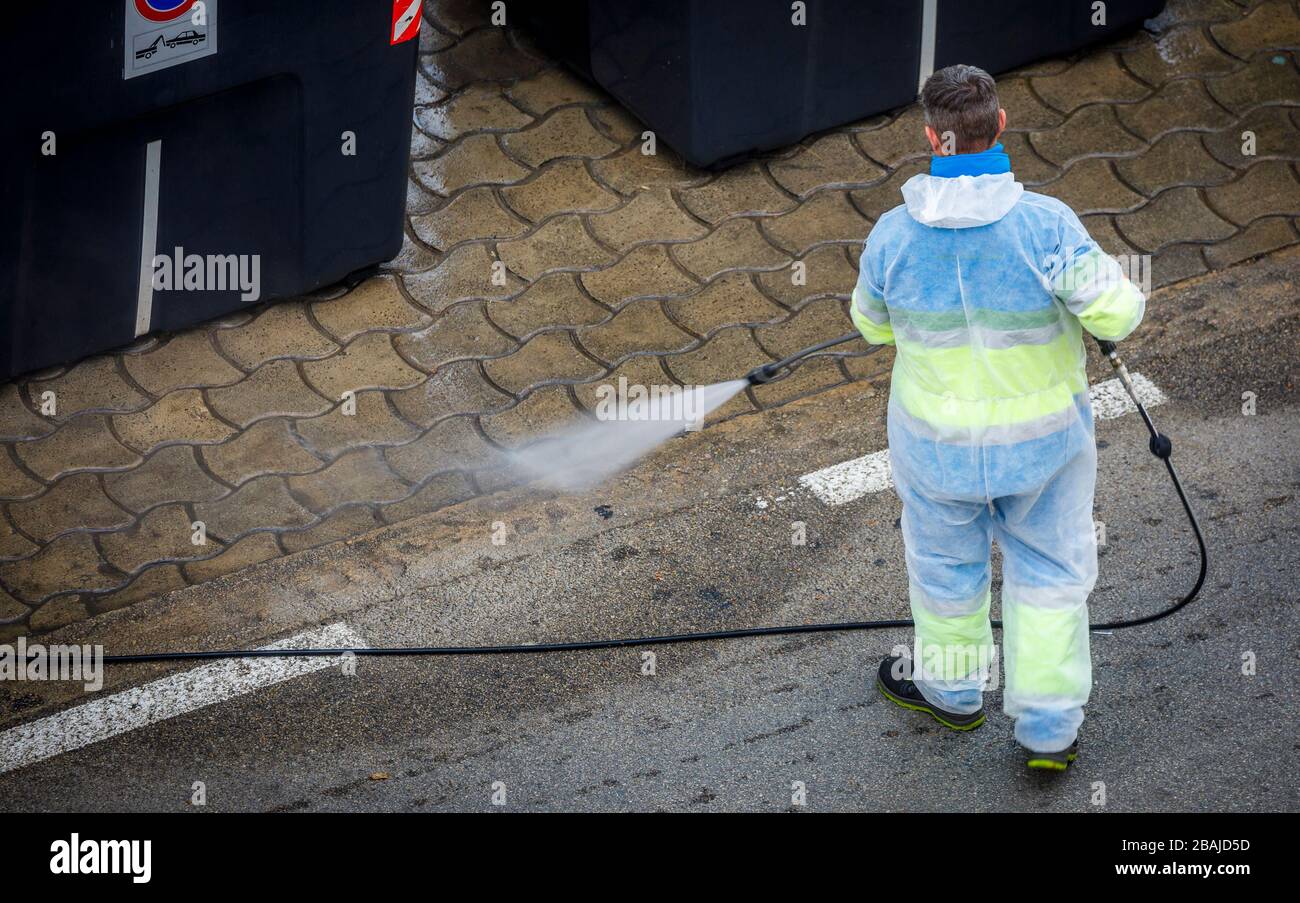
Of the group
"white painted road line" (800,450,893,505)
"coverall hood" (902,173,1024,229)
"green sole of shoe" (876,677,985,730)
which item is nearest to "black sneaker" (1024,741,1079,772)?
"green sole of shoe" (876,677,985,730)

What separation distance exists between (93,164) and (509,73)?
2.00 m

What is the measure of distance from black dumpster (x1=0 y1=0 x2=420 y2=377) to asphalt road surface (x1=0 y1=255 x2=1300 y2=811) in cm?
112

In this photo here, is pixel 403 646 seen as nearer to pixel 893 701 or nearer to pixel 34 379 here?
pixel 893 701

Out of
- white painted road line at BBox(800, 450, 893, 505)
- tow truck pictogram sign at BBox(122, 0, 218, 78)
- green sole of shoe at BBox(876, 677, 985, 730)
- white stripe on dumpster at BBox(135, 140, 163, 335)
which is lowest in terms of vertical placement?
green sole of shoe at BBox(876, 677, 985, 730)

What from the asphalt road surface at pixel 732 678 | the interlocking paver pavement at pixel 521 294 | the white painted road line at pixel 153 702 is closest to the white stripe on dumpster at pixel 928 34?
the interlocking paver pavement at pixel 521 294

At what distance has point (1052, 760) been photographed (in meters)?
3.93

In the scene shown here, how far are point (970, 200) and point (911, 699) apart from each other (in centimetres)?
139

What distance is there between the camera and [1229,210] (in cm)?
593

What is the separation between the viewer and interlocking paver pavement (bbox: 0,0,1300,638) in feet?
16.4

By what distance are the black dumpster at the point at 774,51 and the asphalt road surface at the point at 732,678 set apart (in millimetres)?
1360

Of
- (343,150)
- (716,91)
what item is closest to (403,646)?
(343,150)

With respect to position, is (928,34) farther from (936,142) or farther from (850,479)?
(936,142)

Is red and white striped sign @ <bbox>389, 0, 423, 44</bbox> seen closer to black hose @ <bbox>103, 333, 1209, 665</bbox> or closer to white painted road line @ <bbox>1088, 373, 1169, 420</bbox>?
black hose @ <bbox>103, 333, 1209, 665</bbox>

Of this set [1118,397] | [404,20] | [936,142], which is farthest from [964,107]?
[404,20]
